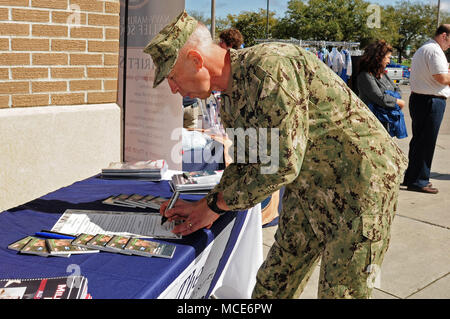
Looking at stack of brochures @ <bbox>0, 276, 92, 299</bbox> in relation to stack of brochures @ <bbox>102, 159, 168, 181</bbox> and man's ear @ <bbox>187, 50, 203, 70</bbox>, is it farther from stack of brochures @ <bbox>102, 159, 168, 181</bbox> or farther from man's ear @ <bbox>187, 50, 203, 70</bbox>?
stack of brochures @ <bbox>102, 159, 168, 181</bbox>

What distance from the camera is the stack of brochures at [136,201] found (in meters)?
2.18

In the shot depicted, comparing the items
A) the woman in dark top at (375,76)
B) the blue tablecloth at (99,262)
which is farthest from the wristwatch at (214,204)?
the woman in dark top at (375,76)

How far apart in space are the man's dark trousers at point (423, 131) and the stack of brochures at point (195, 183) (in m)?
3.73

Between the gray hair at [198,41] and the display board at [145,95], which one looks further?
the display board at [145,95]

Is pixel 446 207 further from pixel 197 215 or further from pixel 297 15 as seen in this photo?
pixel 297 15

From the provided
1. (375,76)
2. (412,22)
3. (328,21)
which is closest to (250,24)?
(328,21)

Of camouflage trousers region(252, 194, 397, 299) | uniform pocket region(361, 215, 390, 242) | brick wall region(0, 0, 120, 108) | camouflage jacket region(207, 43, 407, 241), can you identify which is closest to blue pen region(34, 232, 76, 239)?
camouflage jacket region(207, 43, 407, 241)

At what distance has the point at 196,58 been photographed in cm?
154

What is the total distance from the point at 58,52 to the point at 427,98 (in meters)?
4.12

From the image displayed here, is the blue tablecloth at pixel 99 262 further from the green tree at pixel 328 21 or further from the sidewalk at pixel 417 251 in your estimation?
the green tree at pixel 328 21

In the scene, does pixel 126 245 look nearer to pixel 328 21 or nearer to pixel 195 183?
pixel 195 183

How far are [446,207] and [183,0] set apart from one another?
3.76 metres

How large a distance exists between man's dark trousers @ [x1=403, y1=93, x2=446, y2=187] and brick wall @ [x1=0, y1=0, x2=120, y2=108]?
3.64 meters

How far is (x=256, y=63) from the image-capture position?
1464 millimetres
